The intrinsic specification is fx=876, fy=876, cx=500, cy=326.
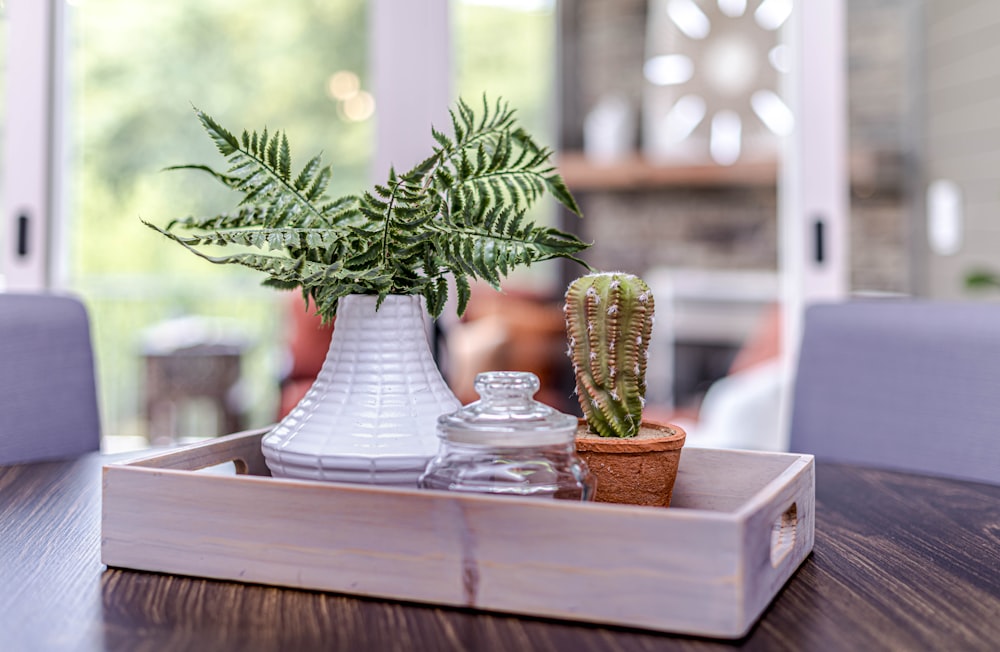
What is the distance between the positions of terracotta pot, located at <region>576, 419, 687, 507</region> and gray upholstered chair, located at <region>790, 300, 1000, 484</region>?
2.19 feet

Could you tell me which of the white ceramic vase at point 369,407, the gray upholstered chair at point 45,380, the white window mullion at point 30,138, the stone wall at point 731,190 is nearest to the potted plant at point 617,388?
the white ceramic vase at point 369,407

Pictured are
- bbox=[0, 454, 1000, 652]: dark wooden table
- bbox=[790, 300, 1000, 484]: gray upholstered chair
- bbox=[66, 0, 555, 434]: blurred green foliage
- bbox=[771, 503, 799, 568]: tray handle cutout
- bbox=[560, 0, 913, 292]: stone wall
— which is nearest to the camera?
bbox=[0, 454, 1000, 652]: dark wooden table

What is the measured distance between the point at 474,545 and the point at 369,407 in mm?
154

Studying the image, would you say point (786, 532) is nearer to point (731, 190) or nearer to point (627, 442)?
point (627, 442)

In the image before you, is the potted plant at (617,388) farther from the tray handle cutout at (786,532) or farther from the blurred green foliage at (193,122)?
the blurred green foliage at (193,122)

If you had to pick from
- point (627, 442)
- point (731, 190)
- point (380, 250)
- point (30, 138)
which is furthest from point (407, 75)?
point (731, 190)

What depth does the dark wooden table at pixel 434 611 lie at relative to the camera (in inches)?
19.2

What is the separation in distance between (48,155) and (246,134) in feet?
6.92

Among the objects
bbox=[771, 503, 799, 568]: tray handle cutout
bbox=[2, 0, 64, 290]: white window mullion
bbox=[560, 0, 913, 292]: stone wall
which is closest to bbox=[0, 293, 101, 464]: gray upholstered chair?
bbox=[771, 503, 799, 568]: tray handle cutout

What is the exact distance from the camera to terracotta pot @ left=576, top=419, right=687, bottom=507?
0.62m

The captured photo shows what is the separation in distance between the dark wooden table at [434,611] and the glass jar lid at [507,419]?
0.11 metres

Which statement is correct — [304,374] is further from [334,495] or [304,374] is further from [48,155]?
[334,495]

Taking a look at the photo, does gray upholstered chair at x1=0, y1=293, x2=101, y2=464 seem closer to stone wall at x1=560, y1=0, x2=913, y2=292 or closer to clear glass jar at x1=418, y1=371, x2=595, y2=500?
clear glass jar at x1=418, y1=371, x2=595, y2=500

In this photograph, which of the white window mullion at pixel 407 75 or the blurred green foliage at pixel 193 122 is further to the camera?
the blurred green foliage at pixel 193 122
